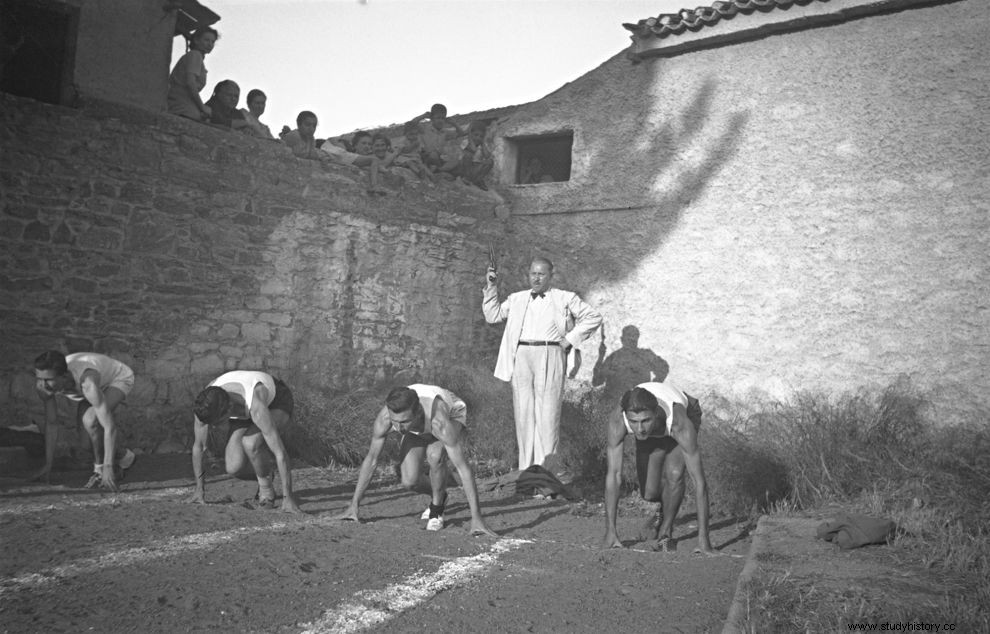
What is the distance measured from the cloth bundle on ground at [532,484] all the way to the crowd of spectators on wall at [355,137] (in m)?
3.67

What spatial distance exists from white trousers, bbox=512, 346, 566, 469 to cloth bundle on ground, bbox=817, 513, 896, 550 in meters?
3.11

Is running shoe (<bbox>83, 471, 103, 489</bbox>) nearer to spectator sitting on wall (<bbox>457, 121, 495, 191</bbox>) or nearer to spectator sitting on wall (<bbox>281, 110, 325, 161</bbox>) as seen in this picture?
spectator sitting on wall (<bbox>281, 110, 325, 161</bbox>)

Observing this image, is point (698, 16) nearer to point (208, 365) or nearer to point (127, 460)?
point (208, 365)

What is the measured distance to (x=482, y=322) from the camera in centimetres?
1020

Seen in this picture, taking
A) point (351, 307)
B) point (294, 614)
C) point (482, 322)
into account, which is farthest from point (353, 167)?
point (294, 614)

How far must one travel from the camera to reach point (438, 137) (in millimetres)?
10711

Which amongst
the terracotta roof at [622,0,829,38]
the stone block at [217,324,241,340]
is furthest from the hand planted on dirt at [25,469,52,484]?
the terracotta roof at [622,0,829,38]

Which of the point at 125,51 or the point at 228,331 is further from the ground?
the point at 125,51

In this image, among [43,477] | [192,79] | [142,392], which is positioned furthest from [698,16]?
[43,477]

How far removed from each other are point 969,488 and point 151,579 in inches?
201

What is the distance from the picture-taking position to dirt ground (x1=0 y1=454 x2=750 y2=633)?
3461 millimetres

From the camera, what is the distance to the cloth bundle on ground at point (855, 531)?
14.9ft

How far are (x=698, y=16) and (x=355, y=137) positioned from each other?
4.22 meters

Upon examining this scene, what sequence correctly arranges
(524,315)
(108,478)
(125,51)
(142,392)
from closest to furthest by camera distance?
(108,478) → (142,392) → (524,315) → (125,51)
